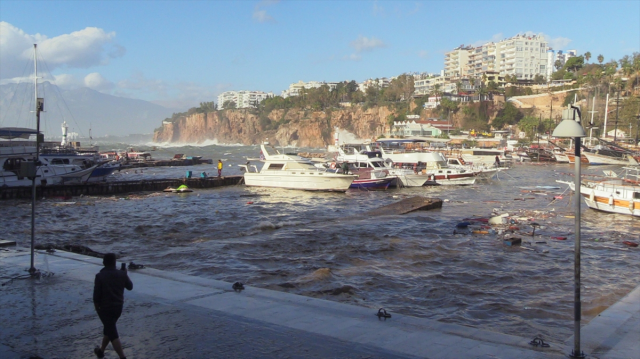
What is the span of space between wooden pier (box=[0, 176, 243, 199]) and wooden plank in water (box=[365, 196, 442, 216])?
21.3 m

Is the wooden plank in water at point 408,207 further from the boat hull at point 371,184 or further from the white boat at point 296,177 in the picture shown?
the boat hull at point 371,184

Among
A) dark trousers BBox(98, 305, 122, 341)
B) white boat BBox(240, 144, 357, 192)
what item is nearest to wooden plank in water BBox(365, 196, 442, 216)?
white boat BBox(240, 144, 357, 192)

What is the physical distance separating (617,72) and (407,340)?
161 m

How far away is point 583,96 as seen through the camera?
134875 millimetres

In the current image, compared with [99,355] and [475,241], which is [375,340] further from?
[475,241]

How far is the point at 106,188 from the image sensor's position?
41812 millimetres

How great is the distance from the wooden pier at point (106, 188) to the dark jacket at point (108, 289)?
34100 mm

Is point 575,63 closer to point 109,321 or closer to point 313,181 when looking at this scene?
point 313,181

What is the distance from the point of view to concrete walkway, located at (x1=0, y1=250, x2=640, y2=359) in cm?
811

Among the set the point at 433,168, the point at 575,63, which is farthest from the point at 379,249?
the point at 575,63

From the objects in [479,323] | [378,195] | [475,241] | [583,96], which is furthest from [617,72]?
[479,323]

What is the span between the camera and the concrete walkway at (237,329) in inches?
319

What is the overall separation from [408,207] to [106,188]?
24081 millimetres

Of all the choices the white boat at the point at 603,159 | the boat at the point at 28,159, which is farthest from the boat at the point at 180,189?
the white boat at the point at 603,159
